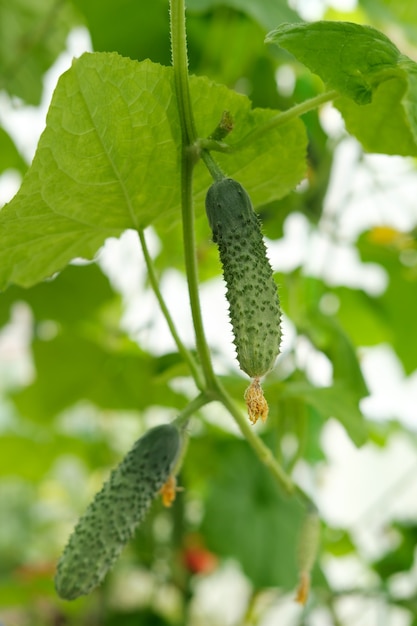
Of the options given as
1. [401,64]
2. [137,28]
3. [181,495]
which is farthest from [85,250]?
[181,495]

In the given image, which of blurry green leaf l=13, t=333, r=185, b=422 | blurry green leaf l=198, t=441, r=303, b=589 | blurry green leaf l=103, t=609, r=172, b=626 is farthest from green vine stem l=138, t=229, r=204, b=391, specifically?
blurry green leaf l=103, t=609, r=172, b=626

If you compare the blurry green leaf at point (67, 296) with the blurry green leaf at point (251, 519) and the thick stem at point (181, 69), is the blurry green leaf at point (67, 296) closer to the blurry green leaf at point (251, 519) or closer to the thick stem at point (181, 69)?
the blurry green leaf at point (251, 519)

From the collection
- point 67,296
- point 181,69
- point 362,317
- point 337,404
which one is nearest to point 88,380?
point 67,296

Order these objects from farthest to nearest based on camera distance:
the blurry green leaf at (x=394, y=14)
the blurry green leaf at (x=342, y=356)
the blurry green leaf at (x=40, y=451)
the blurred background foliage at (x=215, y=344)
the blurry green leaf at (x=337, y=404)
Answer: the blurry green leaf at (x=40, y=451) < the blurred background foliage at (x=215, y=344) < the blurry green leaf at (x=394, y=14) < the blurry green leaf at (x=342, y=356) < the blurry green leaf at (x=337, y=404)

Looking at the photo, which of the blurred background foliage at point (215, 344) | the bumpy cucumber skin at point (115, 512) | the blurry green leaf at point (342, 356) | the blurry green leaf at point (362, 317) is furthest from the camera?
the blurry green leaf at point (362, 317)

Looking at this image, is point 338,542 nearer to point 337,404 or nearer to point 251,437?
point 337,404

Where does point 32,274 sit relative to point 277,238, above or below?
below

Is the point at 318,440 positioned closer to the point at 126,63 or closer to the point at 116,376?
the point at 116,376

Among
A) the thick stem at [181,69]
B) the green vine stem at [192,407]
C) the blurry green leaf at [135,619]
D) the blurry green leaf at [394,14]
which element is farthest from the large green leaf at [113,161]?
the blurry green leaf at [135,619]
